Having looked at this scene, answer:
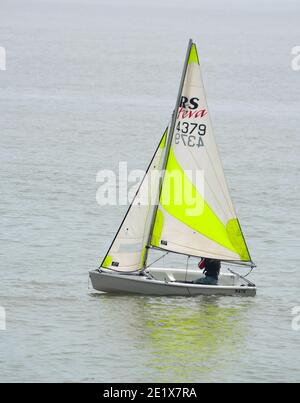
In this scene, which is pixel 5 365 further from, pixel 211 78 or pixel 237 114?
pixel 211 78

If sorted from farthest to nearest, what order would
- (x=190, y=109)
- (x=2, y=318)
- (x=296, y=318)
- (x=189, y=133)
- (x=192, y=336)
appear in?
(x=189, y=133) → (x=190, y=109) → (x=296, y=318) → (x=2, y=318) → (x=192, y=336)

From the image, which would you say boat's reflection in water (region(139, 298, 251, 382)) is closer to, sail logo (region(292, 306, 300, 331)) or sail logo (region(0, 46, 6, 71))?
sail logo (region(292, 306, 300, 331))

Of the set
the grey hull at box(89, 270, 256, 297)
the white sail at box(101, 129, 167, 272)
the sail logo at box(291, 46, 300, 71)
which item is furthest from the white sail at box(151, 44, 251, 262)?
the sail logo at box(291, 46, 300, 71)

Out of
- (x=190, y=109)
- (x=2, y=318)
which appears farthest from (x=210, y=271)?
(x=2, y=318)

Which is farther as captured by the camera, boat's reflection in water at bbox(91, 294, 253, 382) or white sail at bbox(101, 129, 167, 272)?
white sail at bbox(101, 129, 167, 272)

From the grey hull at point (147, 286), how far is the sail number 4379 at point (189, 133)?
5.16 m

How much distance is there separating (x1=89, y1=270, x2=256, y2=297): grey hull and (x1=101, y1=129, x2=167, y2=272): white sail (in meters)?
0.61

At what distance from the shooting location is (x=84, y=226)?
63.7 metres

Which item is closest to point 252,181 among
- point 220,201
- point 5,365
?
point 220,201

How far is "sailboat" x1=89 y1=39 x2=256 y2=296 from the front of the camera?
48.2m

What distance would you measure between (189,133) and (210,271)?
16.6ft

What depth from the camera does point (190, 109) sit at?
160ft

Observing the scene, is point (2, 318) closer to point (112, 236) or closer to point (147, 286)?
point (147, 286)

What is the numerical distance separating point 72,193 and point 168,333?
27.5 meters
